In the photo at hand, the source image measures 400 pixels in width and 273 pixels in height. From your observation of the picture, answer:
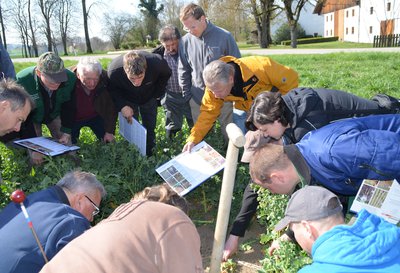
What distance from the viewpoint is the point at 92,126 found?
5281mm

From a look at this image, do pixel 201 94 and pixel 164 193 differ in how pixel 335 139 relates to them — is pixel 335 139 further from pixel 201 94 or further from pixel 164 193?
pixel 201 94

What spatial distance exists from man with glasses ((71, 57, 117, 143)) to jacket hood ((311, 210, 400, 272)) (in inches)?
135

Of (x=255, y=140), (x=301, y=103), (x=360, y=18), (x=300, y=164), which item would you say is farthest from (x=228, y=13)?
(x=300, y=164)

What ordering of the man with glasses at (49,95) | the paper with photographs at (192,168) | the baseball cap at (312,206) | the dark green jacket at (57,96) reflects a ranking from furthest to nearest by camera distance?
1. the dark green jacket at (57,96)
2. the man with glasses at (49,95)
3. the paper with photographs at (192,168)
4. the baseball cap at (312,206)

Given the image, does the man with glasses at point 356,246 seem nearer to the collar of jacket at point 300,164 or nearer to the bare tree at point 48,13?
the collar of jacket at point 300,164

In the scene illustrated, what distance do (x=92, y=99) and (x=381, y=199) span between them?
3.38 m

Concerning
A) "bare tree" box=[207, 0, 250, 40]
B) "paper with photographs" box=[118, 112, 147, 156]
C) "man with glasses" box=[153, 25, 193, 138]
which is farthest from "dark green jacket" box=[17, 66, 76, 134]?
"bare tree" box=[207, 0, 250, 40]

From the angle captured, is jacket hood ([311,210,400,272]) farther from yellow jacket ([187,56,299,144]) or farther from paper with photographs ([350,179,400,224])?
yellow jacket ([187,56,299,144])

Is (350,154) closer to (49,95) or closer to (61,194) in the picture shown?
(61,194)

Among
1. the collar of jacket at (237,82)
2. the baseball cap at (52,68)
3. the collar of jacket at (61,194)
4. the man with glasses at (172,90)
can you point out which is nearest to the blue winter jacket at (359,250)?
the collar of jacket at (61,194)

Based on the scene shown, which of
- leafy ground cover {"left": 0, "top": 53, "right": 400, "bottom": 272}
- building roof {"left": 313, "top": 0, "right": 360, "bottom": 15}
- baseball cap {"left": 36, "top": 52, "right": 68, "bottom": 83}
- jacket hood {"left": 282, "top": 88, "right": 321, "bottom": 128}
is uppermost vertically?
building roof {"left": 313, "top": 0, "right": 360, "bottom": 15}

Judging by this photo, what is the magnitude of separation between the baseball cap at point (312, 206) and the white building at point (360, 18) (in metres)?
36.3

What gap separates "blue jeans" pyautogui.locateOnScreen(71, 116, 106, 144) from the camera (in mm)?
5160

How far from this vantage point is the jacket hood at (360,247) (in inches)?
59.9
